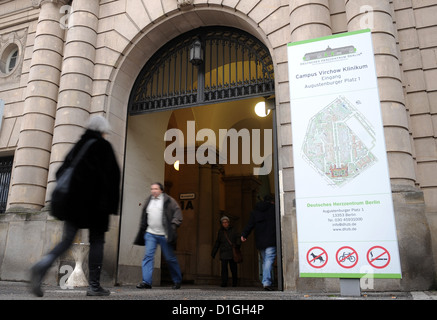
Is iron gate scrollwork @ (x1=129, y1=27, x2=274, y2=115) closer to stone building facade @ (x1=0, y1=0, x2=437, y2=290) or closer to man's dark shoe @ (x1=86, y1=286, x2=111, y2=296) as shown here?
stone building facade @ (x1=0, y1=0, x2=437, y2=290)

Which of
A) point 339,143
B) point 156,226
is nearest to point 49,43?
point 156,226

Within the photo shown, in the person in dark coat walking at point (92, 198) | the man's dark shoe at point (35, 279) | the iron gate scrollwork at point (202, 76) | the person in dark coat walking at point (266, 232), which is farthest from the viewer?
the iron gate scrollwork at point (202, 76)

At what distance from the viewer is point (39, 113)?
9.87m

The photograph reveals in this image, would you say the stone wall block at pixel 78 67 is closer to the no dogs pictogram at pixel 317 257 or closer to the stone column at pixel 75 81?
the stone column at pixel 75 81

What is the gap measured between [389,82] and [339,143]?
2.75 meters

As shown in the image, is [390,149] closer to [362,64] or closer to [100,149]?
[362,64]

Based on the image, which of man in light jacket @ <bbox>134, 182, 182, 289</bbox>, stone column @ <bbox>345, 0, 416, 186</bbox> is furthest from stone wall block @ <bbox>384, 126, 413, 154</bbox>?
man in light jacket @ <bbox>134, 182, 182, 289</bbox>

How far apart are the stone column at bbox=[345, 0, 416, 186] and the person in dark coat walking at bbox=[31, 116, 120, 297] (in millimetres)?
4461

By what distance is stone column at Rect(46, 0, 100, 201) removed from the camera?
932 cm

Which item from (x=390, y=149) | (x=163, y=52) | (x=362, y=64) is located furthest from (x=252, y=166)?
(x=362, y=64)

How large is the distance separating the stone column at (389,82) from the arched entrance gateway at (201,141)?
237cm

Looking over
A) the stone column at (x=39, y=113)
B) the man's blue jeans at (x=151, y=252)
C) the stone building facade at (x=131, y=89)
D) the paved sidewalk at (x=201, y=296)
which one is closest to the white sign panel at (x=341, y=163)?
the paved sidewalk at (x=201, y=296)

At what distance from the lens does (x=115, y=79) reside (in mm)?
9961

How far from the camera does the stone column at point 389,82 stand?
661cm
